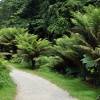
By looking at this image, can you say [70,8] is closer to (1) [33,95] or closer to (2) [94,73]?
(2) [94,73]

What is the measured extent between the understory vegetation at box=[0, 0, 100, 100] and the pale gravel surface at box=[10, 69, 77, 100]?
4.00ft

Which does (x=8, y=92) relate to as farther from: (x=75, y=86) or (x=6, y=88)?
(x=75, y=86)

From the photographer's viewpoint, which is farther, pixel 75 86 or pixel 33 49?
pixel 33 49

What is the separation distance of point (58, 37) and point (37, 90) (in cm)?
1295

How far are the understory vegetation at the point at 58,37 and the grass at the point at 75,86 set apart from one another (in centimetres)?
46

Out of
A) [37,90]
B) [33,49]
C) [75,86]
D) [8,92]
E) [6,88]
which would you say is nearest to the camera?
[8,92]

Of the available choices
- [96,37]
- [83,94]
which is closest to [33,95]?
[83,94]

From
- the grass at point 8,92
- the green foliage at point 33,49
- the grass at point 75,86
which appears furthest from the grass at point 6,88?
the green foliage at point 33,49

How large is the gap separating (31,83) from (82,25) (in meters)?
3.68

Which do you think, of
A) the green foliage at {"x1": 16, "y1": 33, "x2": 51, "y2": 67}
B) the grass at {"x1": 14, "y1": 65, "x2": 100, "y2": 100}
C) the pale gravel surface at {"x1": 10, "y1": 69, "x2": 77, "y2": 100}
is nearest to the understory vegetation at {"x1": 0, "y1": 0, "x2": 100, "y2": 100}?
the green foliage at {"x1": 16, "y1": 33, "x2": 51, "y2": 67}

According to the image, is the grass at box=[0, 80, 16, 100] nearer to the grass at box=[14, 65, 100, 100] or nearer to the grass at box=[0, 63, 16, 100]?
the grass at box=[0, 63, 16, 100]

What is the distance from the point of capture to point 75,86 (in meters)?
15.8

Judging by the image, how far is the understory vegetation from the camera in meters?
16.5

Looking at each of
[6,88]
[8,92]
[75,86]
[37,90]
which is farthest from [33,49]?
[8,92]
